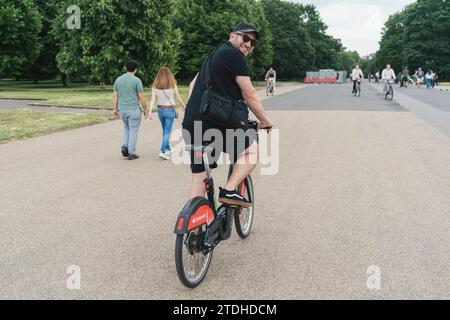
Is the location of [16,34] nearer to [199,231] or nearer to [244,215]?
[244,215]

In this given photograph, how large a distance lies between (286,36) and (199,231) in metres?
81.9

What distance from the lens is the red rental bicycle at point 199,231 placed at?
3479 mm

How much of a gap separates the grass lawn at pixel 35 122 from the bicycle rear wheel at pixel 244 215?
8.64m

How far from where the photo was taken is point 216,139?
4.02m

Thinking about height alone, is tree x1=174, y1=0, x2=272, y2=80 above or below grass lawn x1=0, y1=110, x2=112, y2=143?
above

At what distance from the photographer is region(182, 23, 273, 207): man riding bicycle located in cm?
379

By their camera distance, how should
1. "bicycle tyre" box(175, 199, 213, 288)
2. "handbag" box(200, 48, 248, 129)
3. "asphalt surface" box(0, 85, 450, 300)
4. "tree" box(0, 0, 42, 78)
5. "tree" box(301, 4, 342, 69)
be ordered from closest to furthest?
"bicycle tyre" box(175, 199, 213, 288)
"asphalt surface" box(0, 85, 450, 300)
"handbag" box(200, 48, 248, 129)
"tree" box(0, 0, 42, 78)
"tree" box(301, 4, 342, 69)

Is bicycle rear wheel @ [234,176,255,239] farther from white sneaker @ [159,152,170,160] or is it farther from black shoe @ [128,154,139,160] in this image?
black shoe @ [128,154,139,160]

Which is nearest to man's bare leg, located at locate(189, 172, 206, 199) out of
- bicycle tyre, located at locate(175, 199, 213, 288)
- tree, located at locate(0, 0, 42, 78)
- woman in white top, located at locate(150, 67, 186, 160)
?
bicycle tyre, located at locate(175, 199, 213, 288)

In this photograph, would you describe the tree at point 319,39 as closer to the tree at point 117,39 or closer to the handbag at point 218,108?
the tree at point 117,39

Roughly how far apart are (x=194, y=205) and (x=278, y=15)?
83.5 meters

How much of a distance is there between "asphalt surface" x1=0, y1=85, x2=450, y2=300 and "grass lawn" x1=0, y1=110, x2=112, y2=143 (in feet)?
9.14

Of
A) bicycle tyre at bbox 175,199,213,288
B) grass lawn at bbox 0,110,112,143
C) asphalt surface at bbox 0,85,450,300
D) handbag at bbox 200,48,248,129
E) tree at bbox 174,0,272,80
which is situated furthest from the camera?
tree at bbox 174,0,272,80

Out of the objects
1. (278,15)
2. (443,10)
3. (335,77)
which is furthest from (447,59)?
(278,15)
